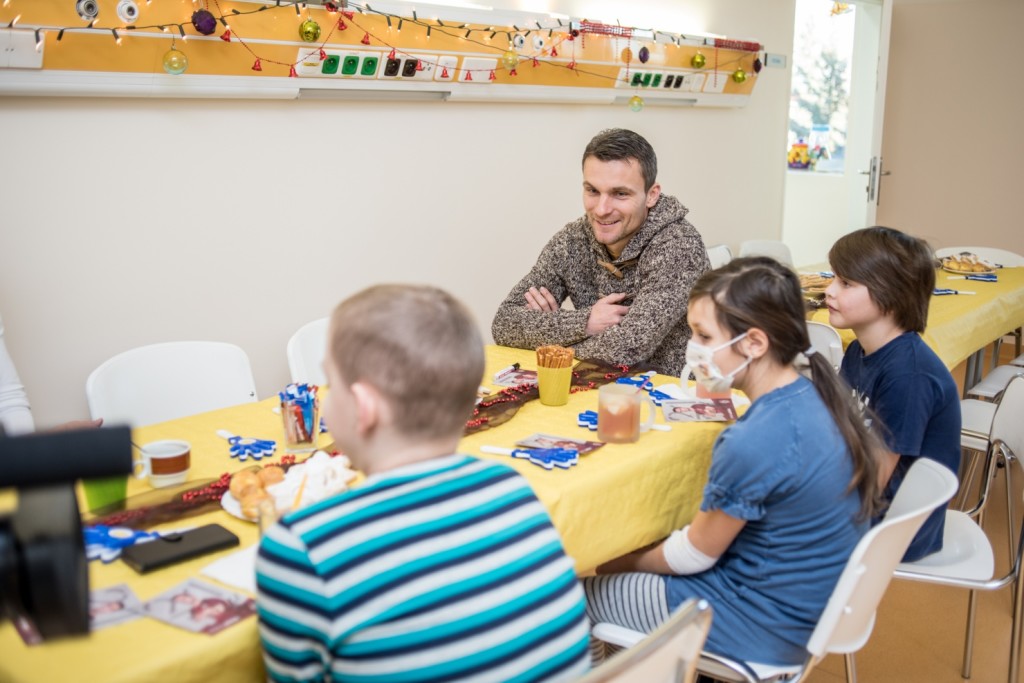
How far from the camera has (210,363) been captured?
270cm

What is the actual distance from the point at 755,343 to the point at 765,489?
11.4 inches

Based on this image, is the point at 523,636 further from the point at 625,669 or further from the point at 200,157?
the point at 200,157

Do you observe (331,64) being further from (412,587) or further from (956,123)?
(956,123)

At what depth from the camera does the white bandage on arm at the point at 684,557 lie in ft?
5.64

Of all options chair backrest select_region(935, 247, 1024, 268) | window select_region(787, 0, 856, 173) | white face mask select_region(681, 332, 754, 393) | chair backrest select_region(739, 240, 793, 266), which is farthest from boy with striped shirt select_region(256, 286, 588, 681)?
window select_region(787, 0, 856, 173)

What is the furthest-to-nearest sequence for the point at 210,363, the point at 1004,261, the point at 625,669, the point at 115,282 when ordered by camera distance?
the point at 1004,261, the point at 115,282, the point at 210,363, the point at 625,669

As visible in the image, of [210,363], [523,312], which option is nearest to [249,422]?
[210,363]

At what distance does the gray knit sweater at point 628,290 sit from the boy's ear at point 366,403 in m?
1.48

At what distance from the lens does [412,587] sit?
1048mm

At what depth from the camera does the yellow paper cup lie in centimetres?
221

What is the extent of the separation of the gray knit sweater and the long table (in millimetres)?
165

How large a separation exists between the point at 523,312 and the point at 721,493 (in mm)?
1216

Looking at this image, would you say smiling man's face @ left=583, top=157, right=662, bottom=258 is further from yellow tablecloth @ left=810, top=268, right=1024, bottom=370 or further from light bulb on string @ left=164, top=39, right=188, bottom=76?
light bulb on string @ left=164, top=39, right=188, bottom=76

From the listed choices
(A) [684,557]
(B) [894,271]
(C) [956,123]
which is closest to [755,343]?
(A) [684,557]
